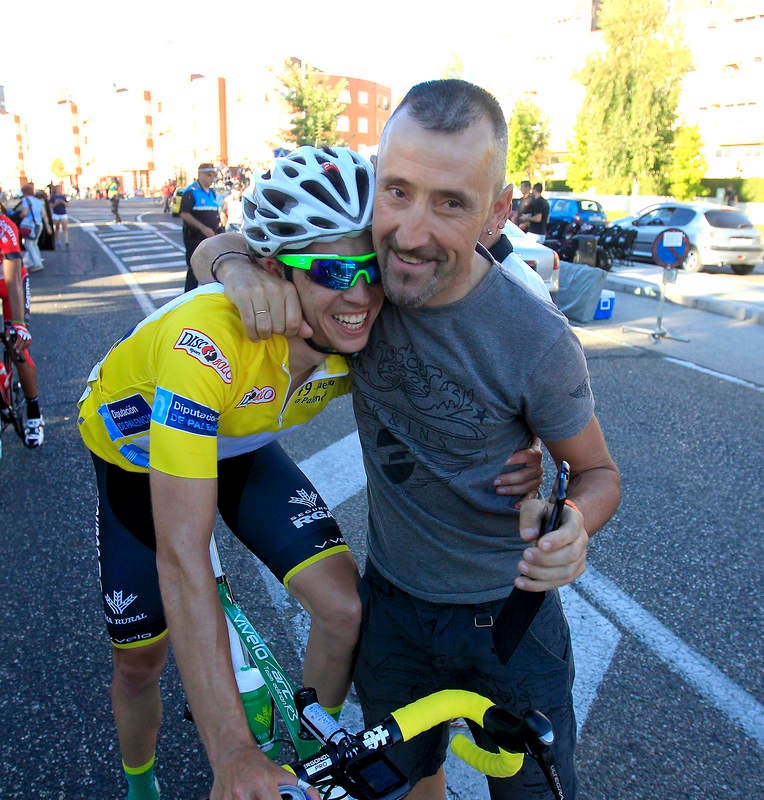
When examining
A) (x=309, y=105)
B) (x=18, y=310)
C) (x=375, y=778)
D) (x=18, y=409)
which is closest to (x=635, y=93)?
(x=309, y=105)

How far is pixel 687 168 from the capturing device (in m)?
41.7

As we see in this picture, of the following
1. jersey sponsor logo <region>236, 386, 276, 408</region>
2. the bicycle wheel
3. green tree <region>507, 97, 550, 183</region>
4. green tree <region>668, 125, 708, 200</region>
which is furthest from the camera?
green tree <region>507, 97, 550, 183</region>

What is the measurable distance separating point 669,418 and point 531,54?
7204 cm

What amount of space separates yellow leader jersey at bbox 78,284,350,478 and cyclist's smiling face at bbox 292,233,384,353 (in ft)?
0.42

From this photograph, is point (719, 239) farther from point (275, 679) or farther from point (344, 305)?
point (275, 679)

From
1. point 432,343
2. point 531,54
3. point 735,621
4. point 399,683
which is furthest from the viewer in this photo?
point 531,54

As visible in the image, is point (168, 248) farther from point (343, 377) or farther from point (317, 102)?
point (317, 102)

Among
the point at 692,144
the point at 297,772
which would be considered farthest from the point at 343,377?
the point at 692,144

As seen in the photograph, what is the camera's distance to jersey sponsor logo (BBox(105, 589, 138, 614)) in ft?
7.31

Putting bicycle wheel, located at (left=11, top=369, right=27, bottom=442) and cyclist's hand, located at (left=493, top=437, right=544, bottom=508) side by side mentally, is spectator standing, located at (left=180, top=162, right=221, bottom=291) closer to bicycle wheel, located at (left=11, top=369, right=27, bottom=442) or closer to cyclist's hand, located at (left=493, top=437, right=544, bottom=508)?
bicycle wheel, located at (left=11, top=369, right=27, bottom=442)

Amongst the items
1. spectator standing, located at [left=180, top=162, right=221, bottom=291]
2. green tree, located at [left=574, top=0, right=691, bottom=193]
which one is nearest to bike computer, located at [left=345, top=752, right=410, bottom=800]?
spectator standing, located at [left=180, top=162, right=221, bottom=291]

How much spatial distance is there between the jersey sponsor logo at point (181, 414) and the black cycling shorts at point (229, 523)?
74cm

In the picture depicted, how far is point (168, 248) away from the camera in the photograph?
2242cm

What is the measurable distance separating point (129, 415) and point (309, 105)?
52207 mm
